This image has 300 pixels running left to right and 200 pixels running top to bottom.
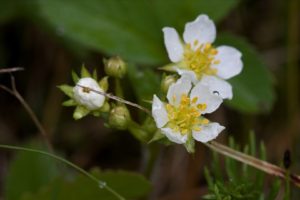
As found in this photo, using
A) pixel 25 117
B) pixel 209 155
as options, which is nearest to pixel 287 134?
pixel 209 155

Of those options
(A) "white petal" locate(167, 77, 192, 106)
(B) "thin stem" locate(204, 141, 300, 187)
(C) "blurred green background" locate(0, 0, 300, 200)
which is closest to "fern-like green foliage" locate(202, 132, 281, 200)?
(B) "thin stem" locate(204, 141, 300, 187)

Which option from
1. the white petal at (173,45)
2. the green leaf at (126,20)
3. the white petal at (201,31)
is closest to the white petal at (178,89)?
the white petal at (173,45)

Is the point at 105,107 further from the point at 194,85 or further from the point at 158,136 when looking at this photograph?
the point at 194,85

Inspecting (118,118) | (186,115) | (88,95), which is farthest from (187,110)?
(88,95)

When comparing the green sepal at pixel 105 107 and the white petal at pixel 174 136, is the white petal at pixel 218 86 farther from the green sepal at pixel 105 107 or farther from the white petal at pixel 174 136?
the green sepal at pixel 105 107

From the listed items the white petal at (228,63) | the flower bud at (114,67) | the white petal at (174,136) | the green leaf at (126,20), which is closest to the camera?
the white petal at (174,136)

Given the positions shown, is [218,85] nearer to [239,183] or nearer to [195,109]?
[195,109]

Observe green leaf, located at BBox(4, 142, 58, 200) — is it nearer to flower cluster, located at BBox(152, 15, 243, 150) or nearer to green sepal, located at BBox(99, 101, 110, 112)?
green sepal, located at BBox(99, 101, 110, 112)
